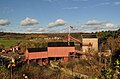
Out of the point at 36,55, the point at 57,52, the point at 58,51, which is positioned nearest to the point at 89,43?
the point at 58,51

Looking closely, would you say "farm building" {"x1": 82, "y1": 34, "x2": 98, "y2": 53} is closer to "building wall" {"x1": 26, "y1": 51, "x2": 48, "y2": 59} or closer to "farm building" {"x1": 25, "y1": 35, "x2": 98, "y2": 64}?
"farm building" {"x1": 25, "y1": 35, "x2": 98, "y2": 64}

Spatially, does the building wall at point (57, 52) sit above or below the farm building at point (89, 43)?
below

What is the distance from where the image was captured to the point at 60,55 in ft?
99.0

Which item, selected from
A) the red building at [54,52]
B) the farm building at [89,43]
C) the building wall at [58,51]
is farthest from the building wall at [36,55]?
the farm building at [89,43]

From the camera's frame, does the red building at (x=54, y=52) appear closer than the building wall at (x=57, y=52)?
Yes

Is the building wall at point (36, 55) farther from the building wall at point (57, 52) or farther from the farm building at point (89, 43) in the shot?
the farm building at point (89, 43)

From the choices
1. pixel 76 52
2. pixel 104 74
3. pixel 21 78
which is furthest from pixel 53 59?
pixel 104 74

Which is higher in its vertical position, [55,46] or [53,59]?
[55,46]

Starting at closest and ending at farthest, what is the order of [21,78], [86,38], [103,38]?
[21,78]
[86,38]
[103,38]

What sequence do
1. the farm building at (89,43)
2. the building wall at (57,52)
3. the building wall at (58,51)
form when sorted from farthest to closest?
the farm building at (89,43) → the building wall at (58,51) → the building wall at (57,52)

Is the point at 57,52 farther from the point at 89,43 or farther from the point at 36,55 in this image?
the point at 89,43

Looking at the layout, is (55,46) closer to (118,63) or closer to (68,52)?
(68,52)

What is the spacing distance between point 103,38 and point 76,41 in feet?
29.6

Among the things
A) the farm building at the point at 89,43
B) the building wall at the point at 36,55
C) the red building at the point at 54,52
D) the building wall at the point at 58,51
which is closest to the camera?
the building wall at the point at 36,55
